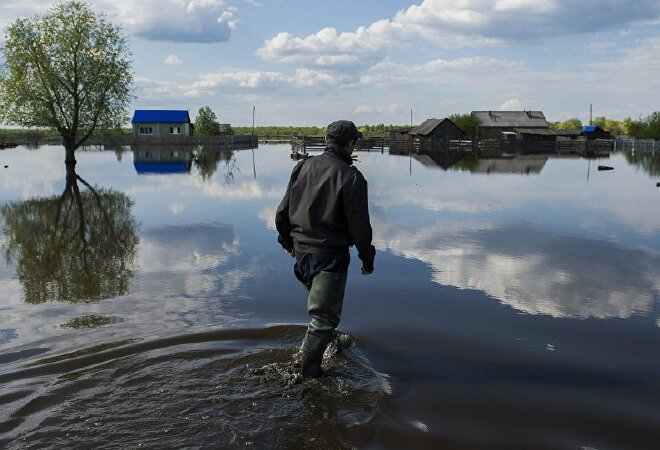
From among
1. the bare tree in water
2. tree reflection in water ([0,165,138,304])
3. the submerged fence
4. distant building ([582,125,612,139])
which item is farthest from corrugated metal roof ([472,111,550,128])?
tree reflection in water ([0,165,138,304])

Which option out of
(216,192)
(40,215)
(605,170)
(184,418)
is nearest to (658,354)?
(184,418)

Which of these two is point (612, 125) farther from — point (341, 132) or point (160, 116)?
point (341, 132)

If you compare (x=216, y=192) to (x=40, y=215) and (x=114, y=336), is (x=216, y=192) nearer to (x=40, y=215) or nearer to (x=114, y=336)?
(x=40, y=215)

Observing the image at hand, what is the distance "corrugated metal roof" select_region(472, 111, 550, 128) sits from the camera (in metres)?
94.3

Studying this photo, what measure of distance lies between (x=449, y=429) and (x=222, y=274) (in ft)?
18.4

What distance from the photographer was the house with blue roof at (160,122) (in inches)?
3455

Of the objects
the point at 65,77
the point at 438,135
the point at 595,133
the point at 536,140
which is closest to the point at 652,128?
the point at 595,133

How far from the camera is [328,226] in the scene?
4.77 metres

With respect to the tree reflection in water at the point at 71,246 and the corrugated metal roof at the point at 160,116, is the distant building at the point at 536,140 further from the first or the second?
the tree reflection in water at the point at 71,246

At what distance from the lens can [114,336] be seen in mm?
6031

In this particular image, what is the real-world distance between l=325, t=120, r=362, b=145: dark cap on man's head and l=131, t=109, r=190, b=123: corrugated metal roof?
294 feet

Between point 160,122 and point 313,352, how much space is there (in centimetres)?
9021

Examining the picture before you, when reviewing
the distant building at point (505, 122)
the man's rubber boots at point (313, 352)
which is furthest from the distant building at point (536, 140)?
the man's rubber boots at point (313, 352)

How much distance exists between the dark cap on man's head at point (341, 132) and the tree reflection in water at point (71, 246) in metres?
4.69
